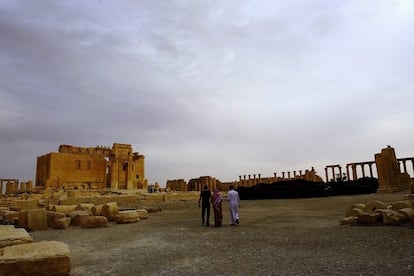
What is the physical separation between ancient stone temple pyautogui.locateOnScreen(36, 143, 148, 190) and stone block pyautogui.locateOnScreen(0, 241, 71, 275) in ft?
128

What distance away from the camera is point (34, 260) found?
13.2 ft

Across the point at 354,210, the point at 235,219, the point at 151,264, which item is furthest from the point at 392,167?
the point at 151,264

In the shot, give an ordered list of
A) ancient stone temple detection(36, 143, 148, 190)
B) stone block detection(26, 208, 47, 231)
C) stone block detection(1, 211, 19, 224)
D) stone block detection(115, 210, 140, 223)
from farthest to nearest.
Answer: ancient stone temple detection(36, 143, 148, 190), stone block detection(115, 210, 140, 223), stone block detection(1, 211, 19, 224), stone block detection(26, 208, 47, 231)

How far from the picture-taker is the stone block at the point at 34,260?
12.8 ft

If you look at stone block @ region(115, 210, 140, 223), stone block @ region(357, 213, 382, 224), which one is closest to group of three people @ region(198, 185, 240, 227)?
stone block @ region(115, 210, 140, 223)

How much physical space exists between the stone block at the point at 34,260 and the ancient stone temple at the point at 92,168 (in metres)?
39.1

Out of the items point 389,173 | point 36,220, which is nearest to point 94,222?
point 36,220

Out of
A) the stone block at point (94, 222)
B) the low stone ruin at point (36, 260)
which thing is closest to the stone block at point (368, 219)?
the low stone ruin at point (36, 260)

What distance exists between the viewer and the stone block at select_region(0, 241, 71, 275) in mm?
3887

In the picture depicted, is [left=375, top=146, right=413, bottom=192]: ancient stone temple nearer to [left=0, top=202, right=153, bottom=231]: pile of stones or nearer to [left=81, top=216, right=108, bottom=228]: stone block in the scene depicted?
[left=0, top=202, right=153, bottom=231]: pile of stones

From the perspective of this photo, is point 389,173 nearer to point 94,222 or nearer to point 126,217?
point 126,217

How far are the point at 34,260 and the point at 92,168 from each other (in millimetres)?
42619

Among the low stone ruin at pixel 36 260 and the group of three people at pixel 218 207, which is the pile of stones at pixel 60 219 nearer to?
the group of three people at pixel 218 207

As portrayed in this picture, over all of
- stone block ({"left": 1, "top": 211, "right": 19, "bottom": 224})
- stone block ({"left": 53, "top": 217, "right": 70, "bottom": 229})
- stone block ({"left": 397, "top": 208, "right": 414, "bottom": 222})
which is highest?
stone block ({"left": 397, "top": 208, "right": 414, "bottom": 222})
